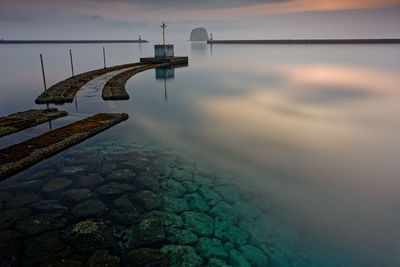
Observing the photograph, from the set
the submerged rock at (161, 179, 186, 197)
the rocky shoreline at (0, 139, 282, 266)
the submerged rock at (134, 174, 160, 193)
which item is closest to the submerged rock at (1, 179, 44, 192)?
the rocky shoreline at (0, 139, 282, 266)

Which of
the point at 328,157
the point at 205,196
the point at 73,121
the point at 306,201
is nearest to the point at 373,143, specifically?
the point at 328,157

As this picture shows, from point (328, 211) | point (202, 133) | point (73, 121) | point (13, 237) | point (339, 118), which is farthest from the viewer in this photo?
point (339, 118)

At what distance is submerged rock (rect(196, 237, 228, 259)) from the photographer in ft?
Answer: 14.6

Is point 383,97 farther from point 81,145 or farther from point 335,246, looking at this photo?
point 81,145

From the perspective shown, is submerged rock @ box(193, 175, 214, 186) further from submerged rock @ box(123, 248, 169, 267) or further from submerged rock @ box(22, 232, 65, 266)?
submerged rock @ box(22, 232, 65, 266)

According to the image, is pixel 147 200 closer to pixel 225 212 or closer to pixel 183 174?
pixel 183 174

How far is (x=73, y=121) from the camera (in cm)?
1140

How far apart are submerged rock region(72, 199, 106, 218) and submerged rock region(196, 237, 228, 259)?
7.25ft

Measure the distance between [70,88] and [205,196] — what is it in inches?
640

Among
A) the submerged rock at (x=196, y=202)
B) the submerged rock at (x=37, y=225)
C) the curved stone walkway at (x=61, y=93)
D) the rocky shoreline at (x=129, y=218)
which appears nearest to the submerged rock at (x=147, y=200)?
the rocky shoreline at (x=129, y=218)

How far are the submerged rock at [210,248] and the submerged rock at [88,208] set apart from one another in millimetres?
2209

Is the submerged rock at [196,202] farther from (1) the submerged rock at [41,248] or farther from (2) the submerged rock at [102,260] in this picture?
(1) the submerged rock at [41,248]

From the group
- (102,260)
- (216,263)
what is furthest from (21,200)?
(216,263)

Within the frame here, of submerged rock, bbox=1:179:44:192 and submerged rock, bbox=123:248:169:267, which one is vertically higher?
submerged rock, bbox=1:179:44:192
